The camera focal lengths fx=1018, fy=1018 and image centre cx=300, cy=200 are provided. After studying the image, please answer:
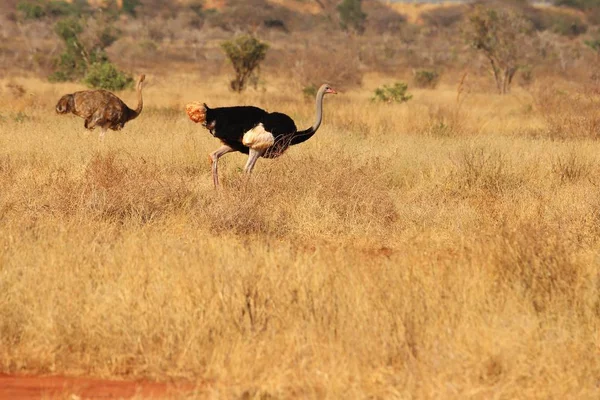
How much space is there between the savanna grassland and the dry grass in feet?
0.04

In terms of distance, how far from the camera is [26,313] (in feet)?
17.9

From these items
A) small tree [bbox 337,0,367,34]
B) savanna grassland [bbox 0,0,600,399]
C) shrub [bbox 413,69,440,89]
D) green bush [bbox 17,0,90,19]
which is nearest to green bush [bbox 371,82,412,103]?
shrub [bbox 413,69,440,89]

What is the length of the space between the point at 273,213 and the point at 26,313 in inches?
134

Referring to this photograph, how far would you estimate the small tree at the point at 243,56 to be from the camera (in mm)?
24484

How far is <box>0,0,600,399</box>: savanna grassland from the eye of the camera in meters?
4.86

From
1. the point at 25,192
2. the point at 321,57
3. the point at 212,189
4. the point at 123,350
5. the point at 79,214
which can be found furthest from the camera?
the point at 321,57

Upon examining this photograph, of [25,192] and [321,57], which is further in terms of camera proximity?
[321,57]

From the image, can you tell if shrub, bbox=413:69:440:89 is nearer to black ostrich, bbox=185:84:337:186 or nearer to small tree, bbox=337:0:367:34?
black ostrich, bbox=185:84:337:186

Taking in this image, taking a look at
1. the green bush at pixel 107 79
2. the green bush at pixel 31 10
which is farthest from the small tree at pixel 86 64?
the green bush at pixel 31 10

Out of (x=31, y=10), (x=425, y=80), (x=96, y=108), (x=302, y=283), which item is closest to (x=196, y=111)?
(x=96, y=108)

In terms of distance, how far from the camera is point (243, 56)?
24.5 metres

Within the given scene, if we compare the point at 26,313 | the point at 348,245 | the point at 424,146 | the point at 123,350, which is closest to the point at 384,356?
the point at 123,350

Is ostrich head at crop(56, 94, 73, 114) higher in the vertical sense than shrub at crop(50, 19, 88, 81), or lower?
higher

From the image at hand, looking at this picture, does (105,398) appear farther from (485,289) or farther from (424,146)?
(424,146)
